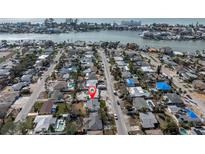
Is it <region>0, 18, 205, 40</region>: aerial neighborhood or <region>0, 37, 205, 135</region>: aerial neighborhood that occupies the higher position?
<region>0, 18, 205, 40</region>: aerial neighborhood

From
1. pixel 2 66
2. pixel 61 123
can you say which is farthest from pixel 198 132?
pixel 2 66

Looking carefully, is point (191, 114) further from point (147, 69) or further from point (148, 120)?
point (147, 69)

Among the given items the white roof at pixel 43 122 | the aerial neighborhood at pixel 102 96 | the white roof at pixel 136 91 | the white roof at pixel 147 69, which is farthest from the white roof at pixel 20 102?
the white roof at pixel 147 69

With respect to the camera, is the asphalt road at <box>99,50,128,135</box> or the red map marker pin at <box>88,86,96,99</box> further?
the red map marker pin at <box>88,86,96,99</box>

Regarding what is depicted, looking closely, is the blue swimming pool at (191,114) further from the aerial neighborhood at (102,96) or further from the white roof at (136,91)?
the white roof at (136,91)

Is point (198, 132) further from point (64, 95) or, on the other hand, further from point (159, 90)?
point (64, 95)

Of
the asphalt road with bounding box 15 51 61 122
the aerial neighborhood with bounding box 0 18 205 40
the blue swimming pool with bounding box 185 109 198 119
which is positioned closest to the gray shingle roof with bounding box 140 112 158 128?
the blue swimming pool with bounding box 185 109 198 119

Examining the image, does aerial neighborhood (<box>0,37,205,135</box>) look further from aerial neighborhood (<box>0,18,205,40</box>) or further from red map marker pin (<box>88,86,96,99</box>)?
aerial neighborhood (<box>0,18,205,40</box>)

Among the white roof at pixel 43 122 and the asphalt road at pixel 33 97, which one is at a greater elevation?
the asphalt road at pixel 33 97

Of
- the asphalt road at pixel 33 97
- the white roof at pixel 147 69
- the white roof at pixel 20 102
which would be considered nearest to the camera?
the asphalt road at pixel 33 97
